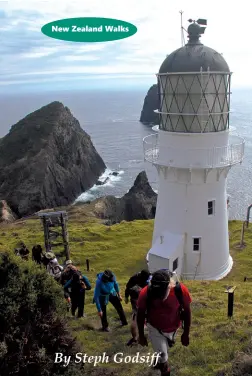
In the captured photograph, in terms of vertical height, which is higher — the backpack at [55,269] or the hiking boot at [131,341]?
the backpack at [55,269]

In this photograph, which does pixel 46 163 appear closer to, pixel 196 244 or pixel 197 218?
pixel 196 244

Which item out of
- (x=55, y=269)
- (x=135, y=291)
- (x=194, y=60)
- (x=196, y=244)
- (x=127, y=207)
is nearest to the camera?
(x=135, y=291)

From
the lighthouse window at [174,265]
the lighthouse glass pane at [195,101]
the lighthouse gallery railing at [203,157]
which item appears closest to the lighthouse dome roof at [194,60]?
the lighthouse glass pane at [195,101]

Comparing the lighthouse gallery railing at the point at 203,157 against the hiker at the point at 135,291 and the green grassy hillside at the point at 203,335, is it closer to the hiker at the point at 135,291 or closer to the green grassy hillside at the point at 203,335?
the green grassy hillside at the point at 203,335

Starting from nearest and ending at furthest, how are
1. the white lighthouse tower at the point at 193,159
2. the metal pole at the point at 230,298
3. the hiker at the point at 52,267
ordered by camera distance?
the metal pole at the point at 230,298 → the hiker at the point at 52,267 → the white lighthouse tower at the point at 193,159

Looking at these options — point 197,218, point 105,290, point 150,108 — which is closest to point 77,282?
point 105,290
